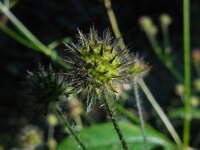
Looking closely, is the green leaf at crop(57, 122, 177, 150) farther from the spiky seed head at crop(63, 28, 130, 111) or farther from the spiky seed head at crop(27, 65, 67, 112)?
the spiky seed head at crop(63, 28, 130, 111)

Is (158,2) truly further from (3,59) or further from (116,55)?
(116,55)

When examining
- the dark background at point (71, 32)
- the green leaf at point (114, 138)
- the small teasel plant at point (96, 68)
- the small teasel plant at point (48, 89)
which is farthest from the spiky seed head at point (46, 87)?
the dark background at point (71, 32)

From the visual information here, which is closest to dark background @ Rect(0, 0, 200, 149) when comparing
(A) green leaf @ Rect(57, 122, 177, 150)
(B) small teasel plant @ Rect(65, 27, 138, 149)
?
(A) green leaf @ Rect(57, 122, 177, 150)

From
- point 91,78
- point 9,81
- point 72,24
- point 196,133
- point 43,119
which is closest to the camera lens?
point 91,78

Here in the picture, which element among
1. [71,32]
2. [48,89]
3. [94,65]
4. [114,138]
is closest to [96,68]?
[94,65]

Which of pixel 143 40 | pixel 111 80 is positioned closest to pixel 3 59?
pixel 143 40

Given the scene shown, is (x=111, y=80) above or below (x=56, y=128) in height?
below

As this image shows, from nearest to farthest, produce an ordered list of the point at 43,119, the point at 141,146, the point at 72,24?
the point at 141,146
the point at 43,119
the point at 72,24
